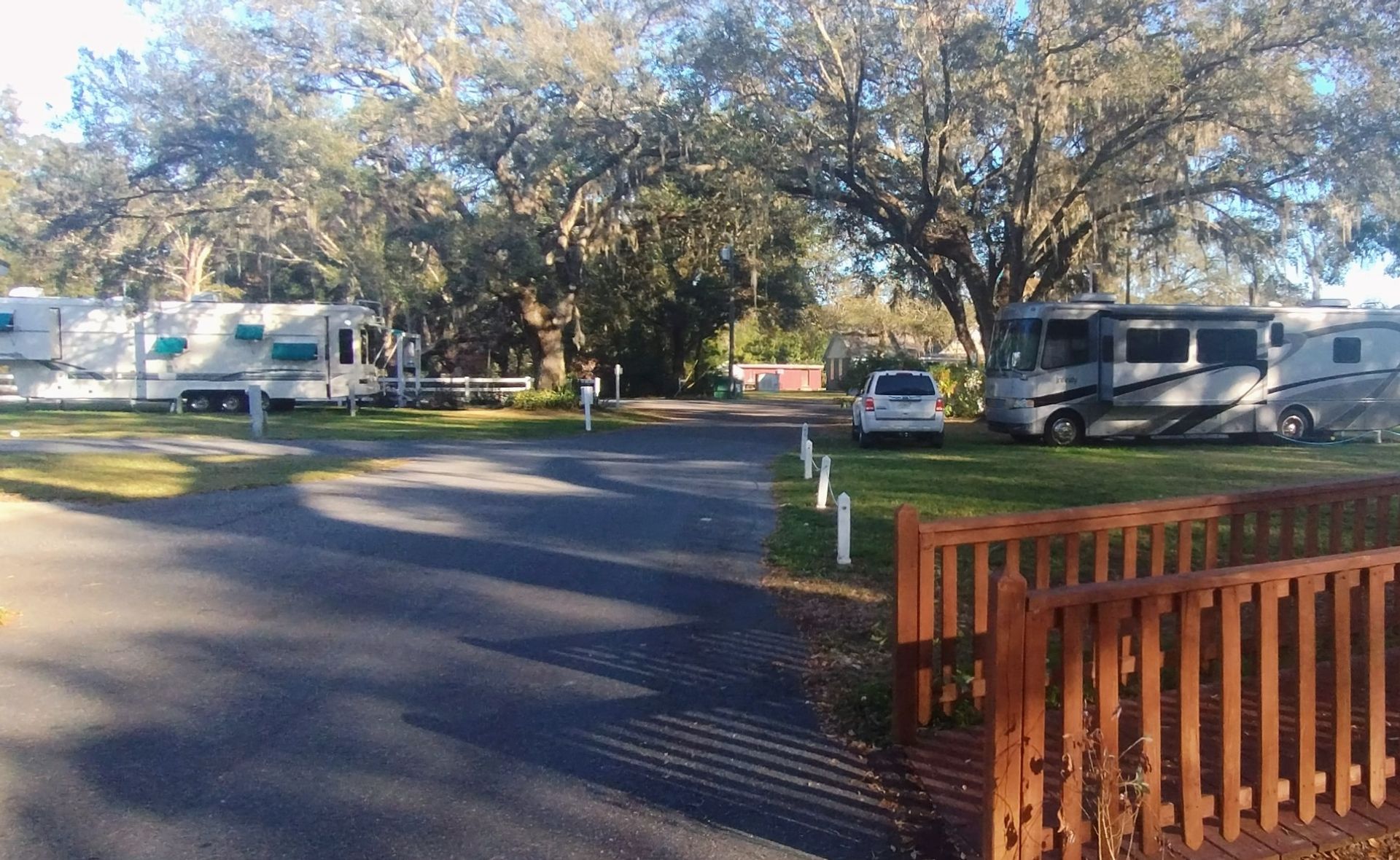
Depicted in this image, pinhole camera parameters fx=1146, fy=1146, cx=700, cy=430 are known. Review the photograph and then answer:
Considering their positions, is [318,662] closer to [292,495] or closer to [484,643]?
[484,643]

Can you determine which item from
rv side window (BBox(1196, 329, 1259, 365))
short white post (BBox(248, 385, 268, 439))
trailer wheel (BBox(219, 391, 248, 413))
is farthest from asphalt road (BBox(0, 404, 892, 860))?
trailer wheel (BBox(219, 391, 248, 413))

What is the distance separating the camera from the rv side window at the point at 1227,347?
79.0 feet

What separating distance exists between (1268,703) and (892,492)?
1090 centimetres

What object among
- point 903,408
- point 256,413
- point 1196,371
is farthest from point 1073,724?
point 256,413

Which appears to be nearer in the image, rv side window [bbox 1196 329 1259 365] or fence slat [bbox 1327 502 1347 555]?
fence slat [bbox 1327 502 1347 555]

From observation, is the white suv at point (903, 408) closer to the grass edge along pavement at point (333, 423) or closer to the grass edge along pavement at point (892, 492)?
the grass edge along pavement at point (892, 492)

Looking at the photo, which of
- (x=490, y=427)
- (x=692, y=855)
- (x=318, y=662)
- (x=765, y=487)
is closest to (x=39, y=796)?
(x=318, y=662)

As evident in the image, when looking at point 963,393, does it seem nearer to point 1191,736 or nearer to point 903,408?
point 903,408

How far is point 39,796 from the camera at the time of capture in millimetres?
4992

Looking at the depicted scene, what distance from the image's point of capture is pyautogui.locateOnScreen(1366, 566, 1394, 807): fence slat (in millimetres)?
4449

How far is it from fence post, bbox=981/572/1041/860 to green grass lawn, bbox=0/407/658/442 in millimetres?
23772

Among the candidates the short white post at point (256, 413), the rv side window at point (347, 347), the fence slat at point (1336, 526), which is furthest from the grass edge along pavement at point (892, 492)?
the rv side window at point (347, 347)

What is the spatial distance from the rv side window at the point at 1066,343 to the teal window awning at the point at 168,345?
24.4 metres

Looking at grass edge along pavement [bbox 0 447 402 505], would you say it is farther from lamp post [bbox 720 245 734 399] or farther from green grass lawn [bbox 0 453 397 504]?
lamp post [bbox 720 245 734 399]
